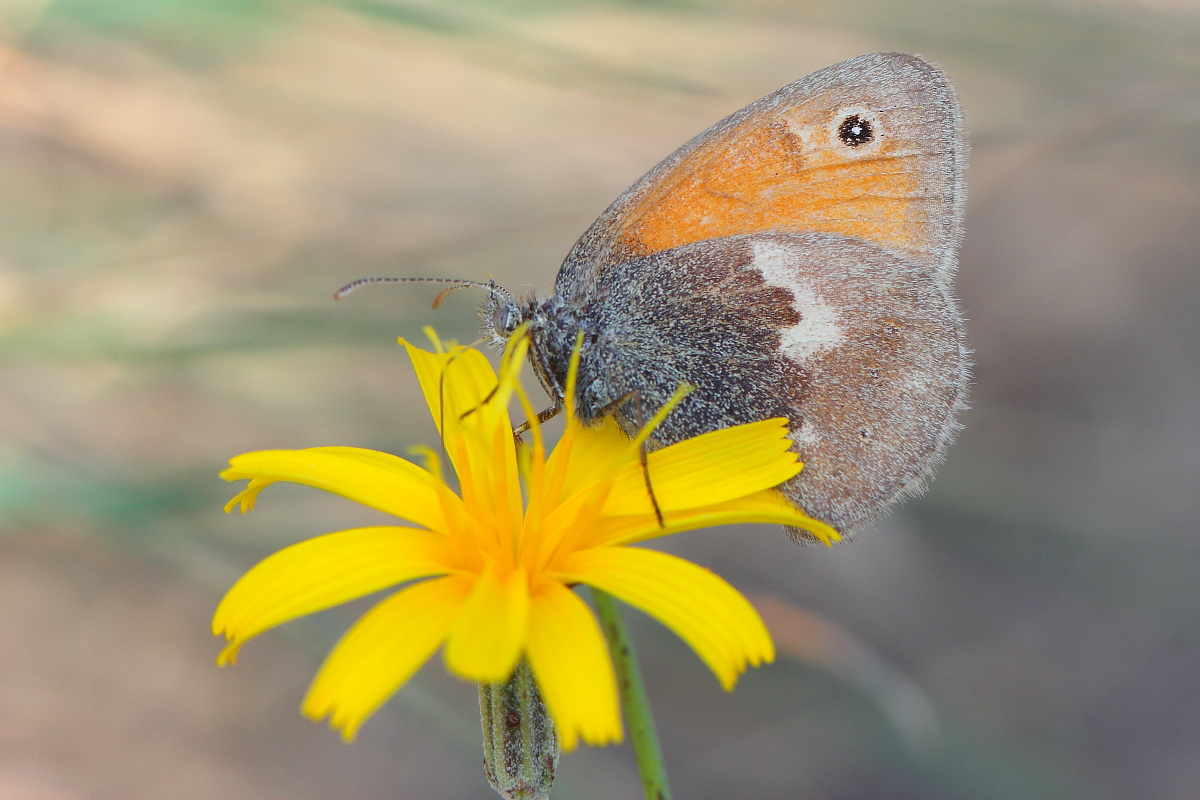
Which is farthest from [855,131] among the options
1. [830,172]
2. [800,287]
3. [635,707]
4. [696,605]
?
[635,707]

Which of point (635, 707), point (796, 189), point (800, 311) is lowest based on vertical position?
point (635, 707)

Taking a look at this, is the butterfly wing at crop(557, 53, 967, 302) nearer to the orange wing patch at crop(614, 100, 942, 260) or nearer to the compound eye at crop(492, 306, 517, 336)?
the orange wing patch at crop(614, 100, 942, 260)

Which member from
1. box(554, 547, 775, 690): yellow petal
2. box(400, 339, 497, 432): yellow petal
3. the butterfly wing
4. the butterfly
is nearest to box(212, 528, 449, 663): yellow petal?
box(554, 547, 775, 690): yellow petal

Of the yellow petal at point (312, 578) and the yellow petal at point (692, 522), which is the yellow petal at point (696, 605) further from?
the yellow petal at point (312, 578)

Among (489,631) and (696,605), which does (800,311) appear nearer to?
(696,605)

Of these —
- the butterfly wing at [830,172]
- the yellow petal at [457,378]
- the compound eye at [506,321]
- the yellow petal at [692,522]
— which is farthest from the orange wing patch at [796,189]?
the yellow petal at [692,522]

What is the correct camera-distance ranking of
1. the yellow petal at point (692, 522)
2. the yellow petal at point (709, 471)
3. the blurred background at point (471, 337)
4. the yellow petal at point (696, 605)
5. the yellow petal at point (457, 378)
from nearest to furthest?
1. the yellow petal at point (696, 605)
2. the yellow petal at point (692, 522)
3. the yellow petal at point (709, 471)
4. the yellow petal at point (457, 378)
5. the blurred background at point (471, 337)
